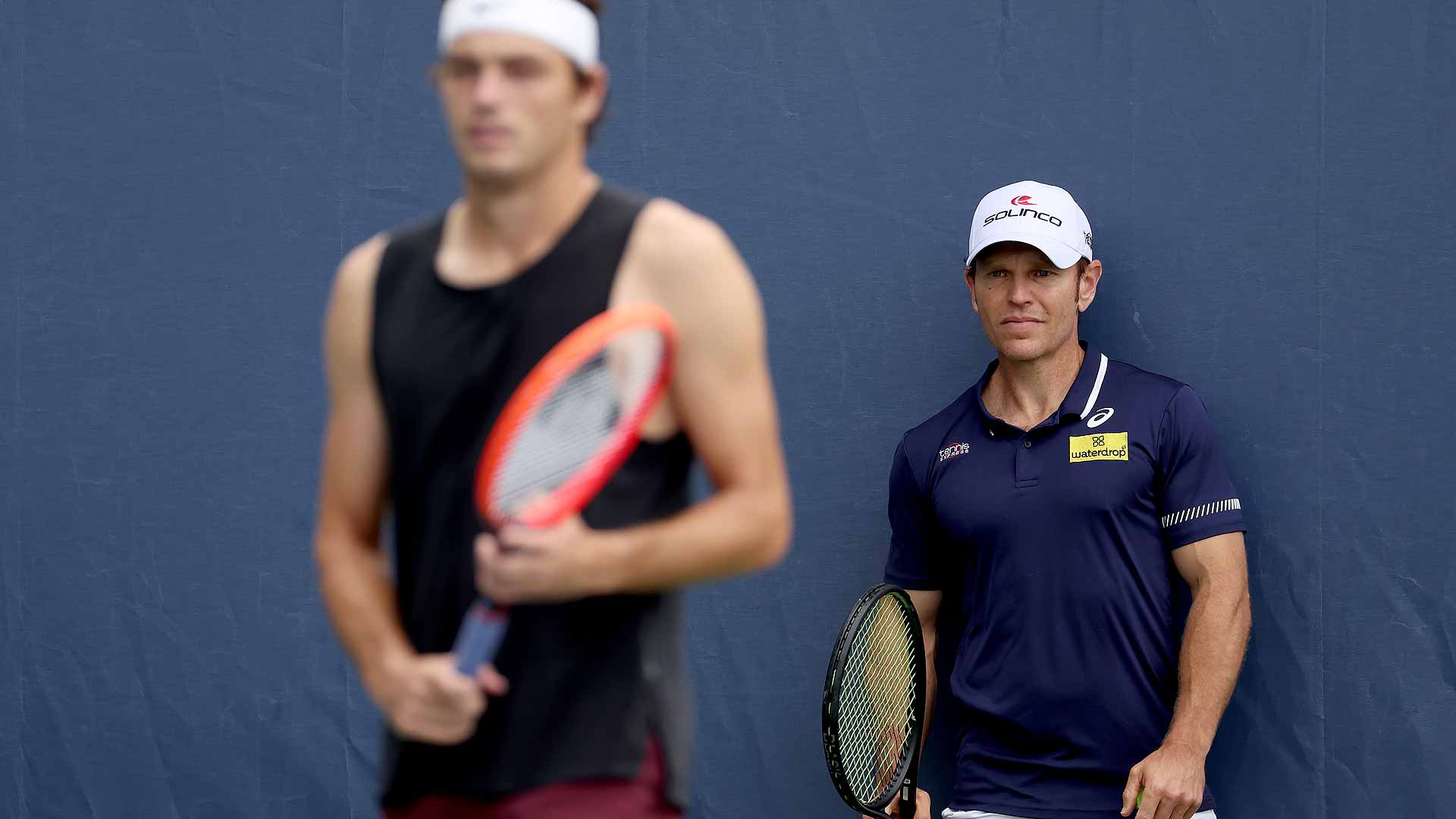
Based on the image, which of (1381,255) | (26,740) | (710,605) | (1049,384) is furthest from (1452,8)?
(26,740)

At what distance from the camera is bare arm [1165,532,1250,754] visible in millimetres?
3152

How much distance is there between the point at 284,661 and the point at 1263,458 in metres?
2.24

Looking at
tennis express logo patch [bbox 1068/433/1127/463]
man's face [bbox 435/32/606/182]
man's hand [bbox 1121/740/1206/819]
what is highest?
man's face [bbox 435/32/606/182]

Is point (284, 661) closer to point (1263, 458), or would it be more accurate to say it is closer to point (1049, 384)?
point (1049, 384)

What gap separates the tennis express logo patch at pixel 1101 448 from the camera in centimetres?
323

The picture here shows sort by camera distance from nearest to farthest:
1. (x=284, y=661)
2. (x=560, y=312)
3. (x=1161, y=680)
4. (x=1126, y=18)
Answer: (x=560, y=312) → (x=1161, y=680) → (x=1126, y=18) → (x=284, y=661)

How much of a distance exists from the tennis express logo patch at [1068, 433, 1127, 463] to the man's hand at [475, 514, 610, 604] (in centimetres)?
181

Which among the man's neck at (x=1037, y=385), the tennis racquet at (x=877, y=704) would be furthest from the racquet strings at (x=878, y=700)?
the man's neck at (x=1037, y=385)

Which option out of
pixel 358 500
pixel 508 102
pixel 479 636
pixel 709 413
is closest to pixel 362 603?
pixel 358 500

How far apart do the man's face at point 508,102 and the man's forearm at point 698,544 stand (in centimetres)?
40

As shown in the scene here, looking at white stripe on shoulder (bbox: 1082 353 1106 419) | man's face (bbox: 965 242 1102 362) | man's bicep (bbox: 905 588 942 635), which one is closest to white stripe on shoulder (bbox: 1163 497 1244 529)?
white stripe on shoulder (bbox: 1082 353 1106 419)

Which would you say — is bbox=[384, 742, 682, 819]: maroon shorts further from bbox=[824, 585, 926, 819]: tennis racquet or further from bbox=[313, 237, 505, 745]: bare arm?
bbox=[824, 585, 926, 819]: tennis racquet

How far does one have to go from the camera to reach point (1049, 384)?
3.34m

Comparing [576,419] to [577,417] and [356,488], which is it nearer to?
[577,417]
